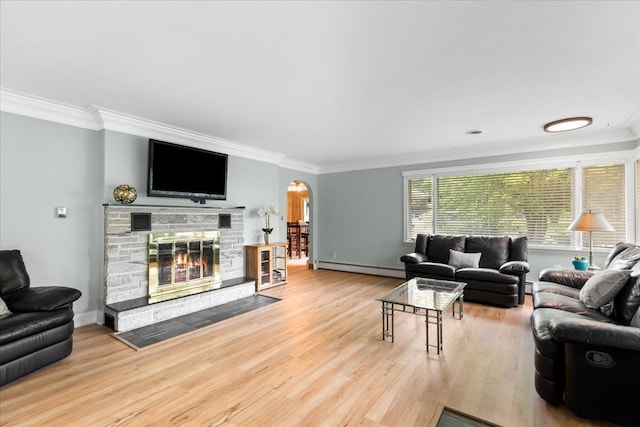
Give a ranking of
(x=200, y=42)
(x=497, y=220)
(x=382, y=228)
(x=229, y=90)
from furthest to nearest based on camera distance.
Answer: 1. (x=382, y=228)
2. (x=497, y=220)
3. (x=229, y=90)
4. (x=200, y=42)

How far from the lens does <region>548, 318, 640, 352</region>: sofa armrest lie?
5.85 ft

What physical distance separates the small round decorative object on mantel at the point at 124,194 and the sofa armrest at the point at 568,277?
524cm

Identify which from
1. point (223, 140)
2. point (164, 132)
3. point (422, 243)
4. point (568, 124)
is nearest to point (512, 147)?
point (568, 124)

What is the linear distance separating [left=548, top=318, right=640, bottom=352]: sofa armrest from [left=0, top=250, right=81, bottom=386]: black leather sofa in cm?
392

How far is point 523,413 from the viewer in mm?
1992

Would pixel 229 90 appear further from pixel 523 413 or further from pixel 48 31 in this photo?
pixel 523 413

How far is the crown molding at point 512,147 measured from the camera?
14.4ft

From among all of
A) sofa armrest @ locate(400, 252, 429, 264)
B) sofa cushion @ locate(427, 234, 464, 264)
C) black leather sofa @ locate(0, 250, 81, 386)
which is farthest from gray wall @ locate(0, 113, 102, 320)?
sofa cushion @ locate(427, 234, 464, 264)

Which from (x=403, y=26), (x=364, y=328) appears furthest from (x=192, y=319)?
(x=403, y=26)

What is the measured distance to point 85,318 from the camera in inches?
142

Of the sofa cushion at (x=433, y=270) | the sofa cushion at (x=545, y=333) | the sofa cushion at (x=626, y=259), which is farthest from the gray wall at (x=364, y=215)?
the sofa cushion at (x=545, y=333)

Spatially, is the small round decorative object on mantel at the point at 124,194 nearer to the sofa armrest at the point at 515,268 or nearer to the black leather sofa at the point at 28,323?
the black leather sofa at the point at 28,323

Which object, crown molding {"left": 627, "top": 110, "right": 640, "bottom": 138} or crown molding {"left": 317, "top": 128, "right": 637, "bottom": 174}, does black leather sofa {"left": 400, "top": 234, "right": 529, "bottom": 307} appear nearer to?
crown molding {"left": 317, "top": 128, "right": 637, "bottom": 174}

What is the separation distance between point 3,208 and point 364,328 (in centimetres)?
405
